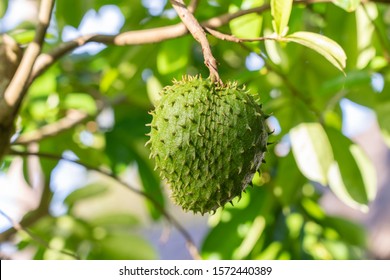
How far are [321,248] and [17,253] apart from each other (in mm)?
1005

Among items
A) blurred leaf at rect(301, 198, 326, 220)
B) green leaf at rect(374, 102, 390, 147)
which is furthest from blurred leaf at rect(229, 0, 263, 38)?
blurred leaf at rect(301, 198, 326, 220)

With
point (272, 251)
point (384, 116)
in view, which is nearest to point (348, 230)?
point (272, 251)

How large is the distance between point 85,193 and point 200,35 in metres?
1.57

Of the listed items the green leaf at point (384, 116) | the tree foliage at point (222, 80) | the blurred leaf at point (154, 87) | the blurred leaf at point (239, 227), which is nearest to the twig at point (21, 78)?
the tree foliage at point (222, 80)

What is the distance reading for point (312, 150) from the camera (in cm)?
172

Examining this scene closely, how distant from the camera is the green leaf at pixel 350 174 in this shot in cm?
174

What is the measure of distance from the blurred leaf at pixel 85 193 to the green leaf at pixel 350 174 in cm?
111

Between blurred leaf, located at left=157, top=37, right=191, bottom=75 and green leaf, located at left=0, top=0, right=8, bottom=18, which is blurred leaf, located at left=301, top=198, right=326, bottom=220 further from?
green leaf, located at left=0, top=0, right=8, bottom=18

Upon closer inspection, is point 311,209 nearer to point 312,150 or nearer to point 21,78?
point 312,150

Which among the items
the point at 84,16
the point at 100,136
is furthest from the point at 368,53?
the point at 100,136

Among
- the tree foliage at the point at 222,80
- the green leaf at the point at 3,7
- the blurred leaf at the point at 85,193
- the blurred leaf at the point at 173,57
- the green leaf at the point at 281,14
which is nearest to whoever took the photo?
the green leaf at the point at 281,14

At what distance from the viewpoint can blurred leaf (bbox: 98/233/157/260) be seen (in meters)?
2.35

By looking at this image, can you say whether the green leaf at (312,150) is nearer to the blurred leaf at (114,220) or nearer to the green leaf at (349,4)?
the green leaf at (349,4)

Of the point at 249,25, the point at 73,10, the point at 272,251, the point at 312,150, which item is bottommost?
the point at 272,251
